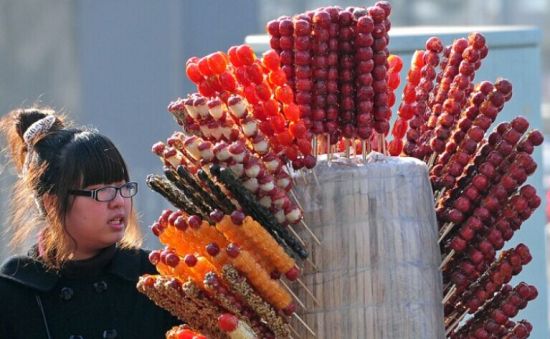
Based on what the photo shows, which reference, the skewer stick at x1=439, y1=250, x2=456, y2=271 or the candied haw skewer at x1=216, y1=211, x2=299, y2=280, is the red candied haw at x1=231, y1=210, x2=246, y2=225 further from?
the skewer stick at x1=439, y1=250, x2=456, y2=271

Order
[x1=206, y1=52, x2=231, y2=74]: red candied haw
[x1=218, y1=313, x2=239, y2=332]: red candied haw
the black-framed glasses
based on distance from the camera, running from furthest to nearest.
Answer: the black-framed glasses, [x1=206, y1=52, x2=231, y2=74]: red candied haw, [x1=218, y1=313, x2=239, y2=332]: red candied haw

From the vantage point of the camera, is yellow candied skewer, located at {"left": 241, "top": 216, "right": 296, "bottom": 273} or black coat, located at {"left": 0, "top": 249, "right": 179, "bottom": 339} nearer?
yellow candied skewer, located at {"left": 241, "top": 216, "right": 296, "bottom": 273}

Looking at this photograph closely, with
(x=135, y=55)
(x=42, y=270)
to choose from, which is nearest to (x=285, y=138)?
(x=42, y=270)

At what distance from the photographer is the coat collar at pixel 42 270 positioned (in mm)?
2801

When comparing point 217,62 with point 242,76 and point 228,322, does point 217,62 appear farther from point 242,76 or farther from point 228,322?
point 228,322

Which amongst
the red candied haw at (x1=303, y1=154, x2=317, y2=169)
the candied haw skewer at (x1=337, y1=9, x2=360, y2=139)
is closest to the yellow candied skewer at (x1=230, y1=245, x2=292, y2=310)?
the red candied haw at (x1=303, y1=154, x2=317, y2=169)

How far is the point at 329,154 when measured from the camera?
2418mm

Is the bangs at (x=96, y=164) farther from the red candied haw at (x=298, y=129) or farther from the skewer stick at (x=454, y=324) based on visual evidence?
the skewer stick at (x=454, y=324)

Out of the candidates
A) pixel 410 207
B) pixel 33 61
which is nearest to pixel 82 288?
pixel 410 207

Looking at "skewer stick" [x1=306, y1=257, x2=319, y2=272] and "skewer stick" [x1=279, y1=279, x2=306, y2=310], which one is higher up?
"skewer stick" [x1=306, y1=257, x2=319, y2=272]

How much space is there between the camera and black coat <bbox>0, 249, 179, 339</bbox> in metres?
2.77

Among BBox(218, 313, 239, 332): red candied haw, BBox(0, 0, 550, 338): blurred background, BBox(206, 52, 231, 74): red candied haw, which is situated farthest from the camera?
BBox(0, 0, 550, 338): blurred background

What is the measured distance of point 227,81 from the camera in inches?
93.0

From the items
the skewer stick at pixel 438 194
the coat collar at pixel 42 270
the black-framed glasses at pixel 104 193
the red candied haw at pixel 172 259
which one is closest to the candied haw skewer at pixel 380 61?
the skewer stick at pixel 438 194
